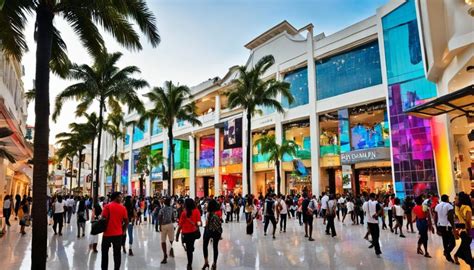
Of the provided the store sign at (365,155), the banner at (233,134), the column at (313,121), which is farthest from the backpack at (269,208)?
the banner at (233,134)

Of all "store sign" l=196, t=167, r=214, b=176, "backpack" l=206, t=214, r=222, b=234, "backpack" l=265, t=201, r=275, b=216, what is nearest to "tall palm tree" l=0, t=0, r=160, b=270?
"backpack" l=206, t=214, r=222, b=234

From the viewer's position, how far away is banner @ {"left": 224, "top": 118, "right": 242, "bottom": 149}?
36781 mm

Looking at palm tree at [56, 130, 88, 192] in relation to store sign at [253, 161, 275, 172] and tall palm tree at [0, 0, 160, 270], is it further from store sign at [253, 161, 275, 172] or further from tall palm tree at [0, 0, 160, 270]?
tall palm tree at [0, 0, 160, 270]

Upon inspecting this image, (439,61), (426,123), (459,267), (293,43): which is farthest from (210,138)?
(459,267)

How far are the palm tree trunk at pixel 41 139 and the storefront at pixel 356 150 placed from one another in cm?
2515

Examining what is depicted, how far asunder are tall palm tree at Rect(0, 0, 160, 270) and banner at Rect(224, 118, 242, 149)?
25.8m

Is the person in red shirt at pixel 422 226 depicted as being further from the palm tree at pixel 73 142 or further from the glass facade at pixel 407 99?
the palm tree at pixel 73 142

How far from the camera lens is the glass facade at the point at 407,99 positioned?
23.8 m

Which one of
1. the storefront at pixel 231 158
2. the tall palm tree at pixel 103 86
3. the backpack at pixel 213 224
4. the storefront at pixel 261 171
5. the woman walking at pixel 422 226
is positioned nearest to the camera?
the backpack at pixel 213 224

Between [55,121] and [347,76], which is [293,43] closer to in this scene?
[347,76]

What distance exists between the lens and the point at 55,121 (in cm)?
2295

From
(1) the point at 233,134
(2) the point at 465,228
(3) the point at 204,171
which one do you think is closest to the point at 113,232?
(2) the point at 465,228

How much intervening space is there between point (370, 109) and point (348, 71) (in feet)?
12.2

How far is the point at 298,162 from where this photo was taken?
33.1 metres
